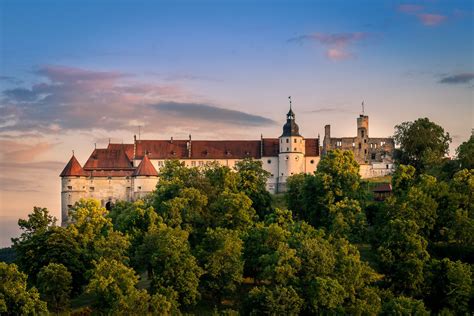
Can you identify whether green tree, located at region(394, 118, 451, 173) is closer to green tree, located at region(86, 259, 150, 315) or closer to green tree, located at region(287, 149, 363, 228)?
green tree, located at region(287, 149, 363, 228)

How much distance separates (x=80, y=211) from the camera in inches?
3558

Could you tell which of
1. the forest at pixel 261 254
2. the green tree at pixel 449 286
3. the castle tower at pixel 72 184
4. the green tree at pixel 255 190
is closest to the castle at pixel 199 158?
the castle tower at pixel 72 184

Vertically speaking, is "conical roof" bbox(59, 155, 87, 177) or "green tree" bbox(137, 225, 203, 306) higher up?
"conical roof" bbox(59, 155, 87, 177)

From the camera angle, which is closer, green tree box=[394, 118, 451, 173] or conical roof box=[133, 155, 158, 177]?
green tree box=[394, 118, 451, 173]

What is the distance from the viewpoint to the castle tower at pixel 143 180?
11638 centimetres

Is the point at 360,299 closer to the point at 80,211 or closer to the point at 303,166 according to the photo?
the point at 80,211

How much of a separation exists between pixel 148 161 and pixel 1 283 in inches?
1915

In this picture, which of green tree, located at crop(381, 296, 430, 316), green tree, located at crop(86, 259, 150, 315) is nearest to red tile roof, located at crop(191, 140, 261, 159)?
green tree, located at crop(86, 259, 150, 315)

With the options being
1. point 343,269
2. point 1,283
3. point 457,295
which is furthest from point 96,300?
point 457,295

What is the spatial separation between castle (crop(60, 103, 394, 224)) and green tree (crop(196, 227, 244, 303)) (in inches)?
1606

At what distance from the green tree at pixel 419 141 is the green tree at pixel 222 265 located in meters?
40.2

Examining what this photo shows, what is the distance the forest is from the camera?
2761 inches

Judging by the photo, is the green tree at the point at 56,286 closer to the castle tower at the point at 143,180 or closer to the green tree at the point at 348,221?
the green tree at the point at 348,221

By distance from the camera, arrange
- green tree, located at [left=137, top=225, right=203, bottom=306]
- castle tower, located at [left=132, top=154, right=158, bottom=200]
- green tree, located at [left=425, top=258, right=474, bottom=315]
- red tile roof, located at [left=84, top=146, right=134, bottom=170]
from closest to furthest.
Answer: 1. green tree, located at [left=425, top=258, right=474, bottom=315]
2. green tree, located at [left=137, top=225, right=203, bottom=306]
3. castle tower, located at [left=132, top=154, right=158, bottom=200]
4. red tile roof, located at [left=84, top=146, right=134, bottom=170]
